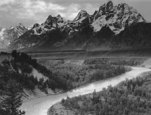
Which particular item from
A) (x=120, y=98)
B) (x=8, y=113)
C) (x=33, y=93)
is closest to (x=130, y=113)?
(x=120, y=98)

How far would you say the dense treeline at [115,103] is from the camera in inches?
5295

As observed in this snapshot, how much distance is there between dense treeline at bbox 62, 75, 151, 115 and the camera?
134 metres

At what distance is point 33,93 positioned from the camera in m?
180

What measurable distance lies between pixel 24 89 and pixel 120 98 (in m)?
49.7

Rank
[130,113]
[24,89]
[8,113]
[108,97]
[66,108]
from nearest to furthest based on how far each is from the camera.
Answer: [8,113], [130,113], [66,108], [108,97], [24,89]

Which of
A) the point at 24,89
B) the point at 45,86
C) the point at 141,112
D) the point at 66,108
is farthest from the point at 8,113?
the point at 45,86

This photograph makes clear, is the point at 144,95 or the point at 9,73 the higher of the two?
the point at 9,73

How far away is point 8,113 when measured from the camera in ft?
319

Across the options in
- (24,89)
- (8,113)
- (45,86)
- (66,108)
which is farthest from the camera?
(45,86)

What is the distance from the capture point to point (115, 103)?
144 meters

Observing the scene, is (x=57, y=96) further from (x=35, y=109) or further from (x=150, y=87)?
(x=150, y=87)

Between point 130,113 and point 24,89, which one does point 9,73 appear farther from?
point 130,113

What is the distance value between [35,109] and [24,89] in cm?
2956

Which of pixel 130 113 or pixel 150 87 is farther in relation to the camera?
pixel 150 87
